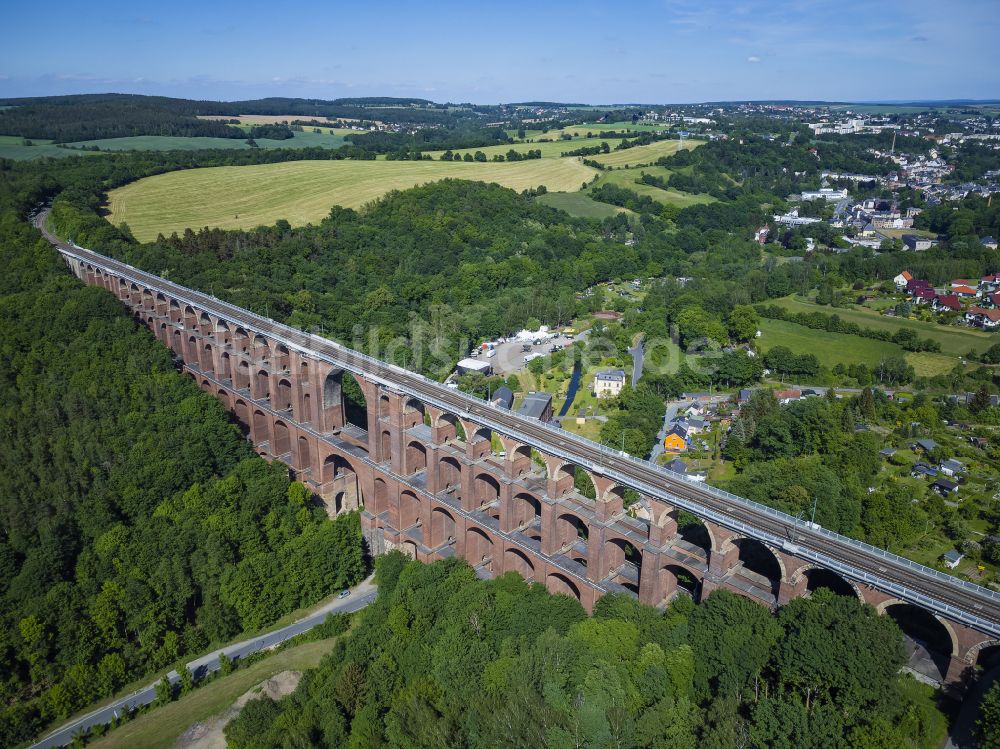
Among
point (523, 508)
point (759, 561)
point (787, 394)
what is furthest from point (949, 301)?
point (523, 508)

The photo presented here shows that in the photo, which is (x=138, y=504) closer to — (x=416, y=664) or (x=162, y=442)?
(x=162, y=442)

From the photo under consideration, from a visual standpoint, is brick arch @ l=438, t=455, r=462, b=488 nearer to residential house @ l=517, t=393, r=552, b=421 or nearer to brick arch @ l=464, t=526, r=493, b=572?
brick arch @ l=464, t=526, r=493, b=572

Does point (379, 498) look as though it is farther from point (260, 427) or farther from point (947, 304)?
point (947, 304)

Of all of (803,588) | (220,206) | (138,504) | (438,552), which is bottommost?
(438,552)

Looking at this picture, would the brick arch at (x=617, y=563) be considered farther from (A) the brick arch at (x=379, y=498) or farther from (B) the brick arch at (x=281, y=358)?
(B) the brick arch at (x=281, y=358)

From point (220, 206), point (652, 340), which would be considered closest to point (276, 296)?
point (220, 206)

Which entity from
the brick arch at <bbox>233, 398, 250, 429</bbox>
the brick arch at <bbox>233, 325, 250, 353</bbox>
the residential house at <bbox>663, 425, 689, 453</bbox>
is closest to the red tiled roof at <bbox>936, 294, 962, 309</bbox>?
the residential house at <bbox>663, 425, 689, 453</bbox>
